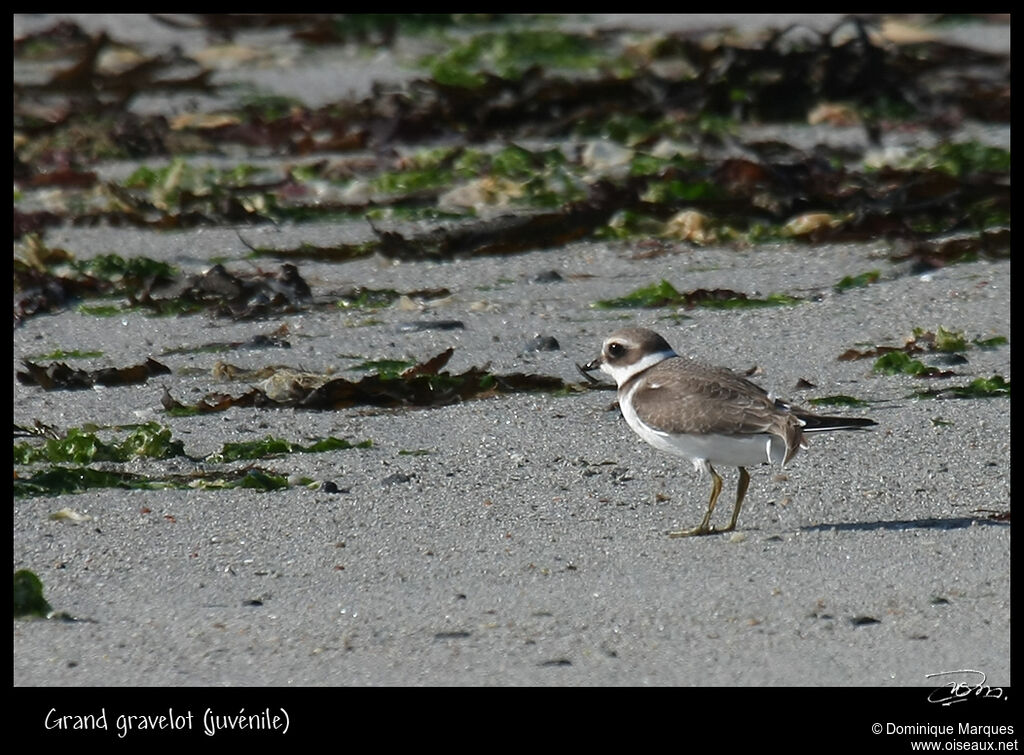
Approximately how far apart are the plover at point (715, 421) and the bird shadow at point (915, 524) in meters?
0.23

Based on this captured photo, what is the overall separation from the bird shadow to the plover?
230mm

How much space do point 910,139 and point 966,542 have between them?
6.14 metres

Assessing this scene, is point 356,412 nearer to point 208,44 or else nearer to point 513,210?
point 513,210

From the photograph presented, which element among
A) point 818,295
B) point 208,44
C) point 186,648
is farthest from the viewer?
point 208,44

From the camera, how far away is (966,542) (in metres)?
4.36

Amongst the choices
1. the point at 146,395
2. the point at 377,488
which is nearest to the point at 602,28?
the point at 146,395

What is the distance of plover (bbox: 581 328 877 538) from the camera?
4.59 metres

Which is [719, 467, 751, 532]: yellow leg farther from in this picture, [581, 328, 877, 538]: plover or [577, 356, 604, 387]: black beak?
[577, 356, 604, 387]: black beak
